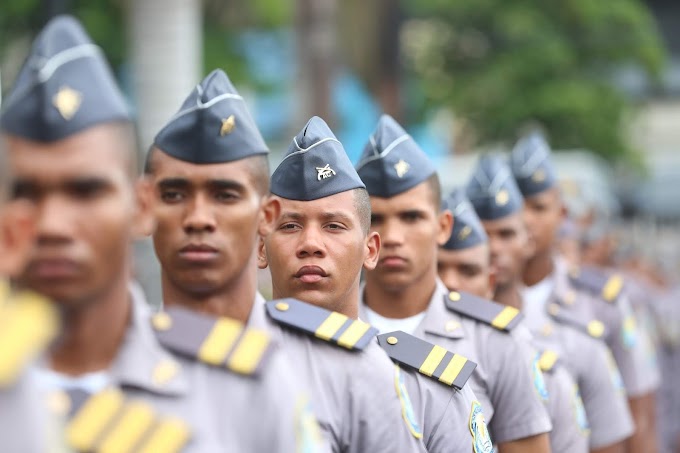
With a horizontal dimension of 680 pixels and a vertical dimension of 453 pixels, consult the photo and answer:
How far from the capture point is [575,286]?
9.86 meters

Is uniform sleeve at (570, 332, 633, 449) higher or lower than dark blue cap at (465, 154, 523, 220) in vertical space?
lower

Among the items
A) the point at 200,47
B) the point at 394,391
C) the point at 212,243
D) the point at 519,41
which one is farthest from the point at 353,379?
the point at 519,41

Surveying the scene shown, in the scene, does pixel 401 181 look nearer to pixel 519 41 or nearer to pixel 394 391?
pixel 394 391

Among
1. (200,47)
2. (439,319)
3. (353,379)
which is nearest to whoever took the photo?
(353,379)

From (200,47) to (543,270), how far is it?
1409 cm

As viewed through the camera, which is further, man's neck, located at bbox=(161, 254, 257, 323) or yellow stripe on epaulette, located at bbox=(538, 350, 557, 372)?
yellow stripe on epaulette, located at bbox=(538, 350, 557, 372)

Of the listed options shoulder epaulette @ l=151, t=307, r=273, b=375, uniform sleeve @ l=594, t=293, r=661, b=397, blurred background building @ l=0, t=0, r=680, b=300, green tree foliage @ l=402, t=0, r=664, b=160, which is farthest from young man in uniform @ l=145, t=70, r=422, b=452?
green tree foliage @ l=402, t=0, r=664, b=160

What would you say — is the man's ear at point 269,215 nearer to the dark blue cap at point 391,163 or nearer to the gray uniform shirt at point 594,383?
the dark blue cap at point 391,163

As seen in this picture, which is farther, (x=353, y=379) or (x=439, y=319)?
(x=439, y=319)

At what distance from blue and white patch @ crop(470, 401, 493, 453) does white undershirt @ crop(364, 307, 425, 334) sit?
2.55 ft

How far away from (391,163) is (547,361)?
→ 153 cm

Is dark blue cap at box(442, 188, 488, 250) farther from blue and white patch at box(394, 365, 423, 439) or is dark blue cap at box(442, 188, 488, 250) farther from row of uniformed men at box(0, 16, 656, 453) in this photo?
blue and white patch at box(394, 365, 423, 439)

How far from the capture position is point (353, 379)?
485cm

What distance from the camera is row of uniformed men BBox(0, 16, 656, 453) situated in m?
3.39
